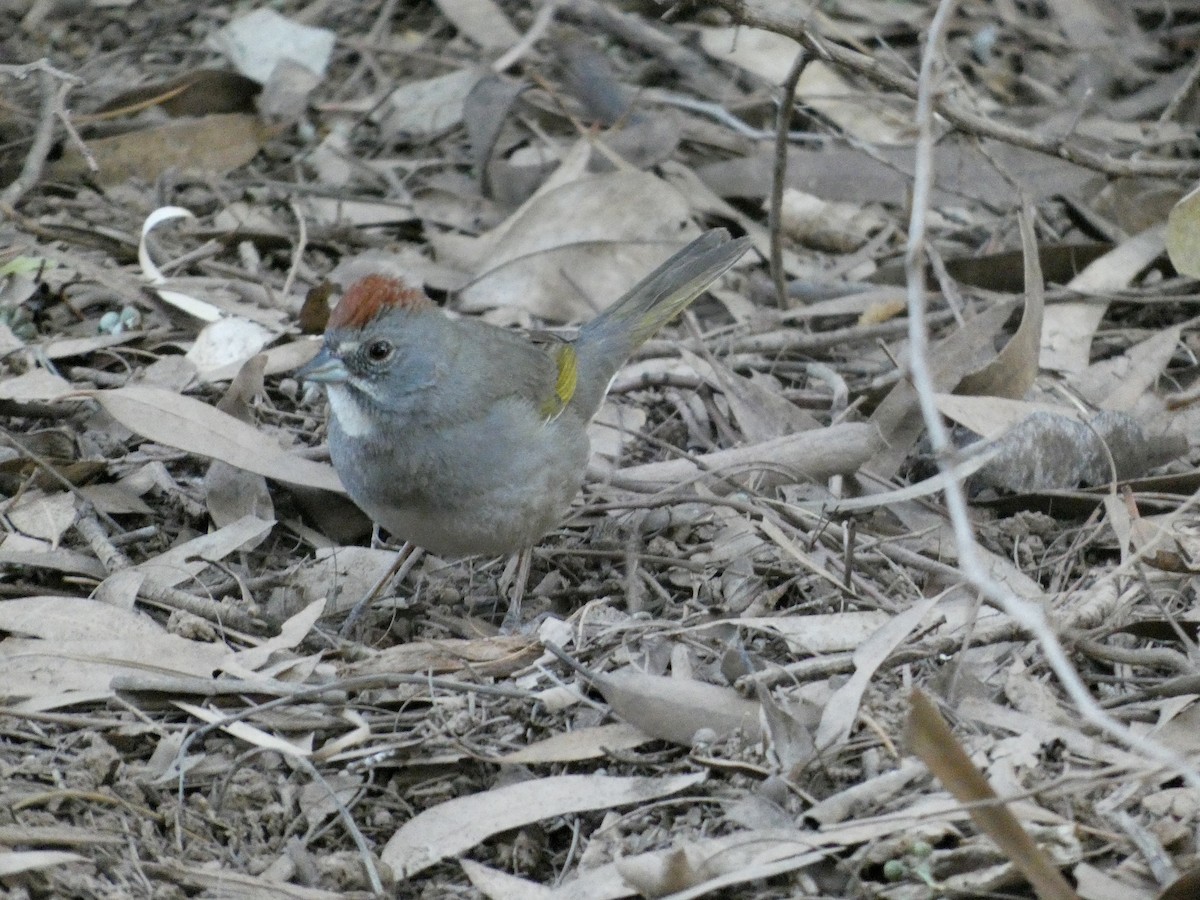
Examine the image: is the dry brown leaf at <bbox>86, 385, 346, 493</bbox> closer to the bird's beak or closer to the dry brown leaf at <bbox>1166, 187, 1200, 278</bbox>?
the bird's beak

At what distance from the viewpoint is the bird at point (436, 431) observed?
4.50m

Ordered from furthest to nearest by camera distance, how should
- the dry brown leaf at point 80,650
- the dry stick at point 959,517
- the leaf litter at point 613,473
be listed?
the dry brown leaf at point 80,650 < the leaf litter at point 613,473 < the dry stick at point 959,517

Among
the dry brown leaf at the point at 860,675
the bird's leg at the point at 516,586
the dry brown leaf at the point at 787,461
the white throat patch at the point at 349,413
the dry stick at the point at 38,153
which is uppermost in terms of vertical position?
the dry stick at the point at 38,153

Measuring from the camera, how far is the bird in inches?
177

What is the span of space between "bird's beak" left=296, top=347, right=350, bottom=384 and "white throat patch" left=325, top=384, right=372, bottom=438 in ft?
0.16

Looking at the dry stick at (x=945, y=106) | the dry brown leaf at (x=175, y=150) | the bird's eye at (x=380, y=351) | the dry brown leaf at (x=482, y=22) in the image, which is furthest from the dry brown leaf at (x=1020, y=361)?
the dry brown leaf at (x=175, y=150)

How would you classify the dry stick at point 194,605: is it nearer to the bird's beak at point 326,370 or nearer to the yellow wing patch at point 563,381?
the bird's beak at point 326,370

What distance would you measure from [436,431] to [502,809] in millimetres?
1370

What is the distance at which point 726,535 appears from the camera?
16.1 feet

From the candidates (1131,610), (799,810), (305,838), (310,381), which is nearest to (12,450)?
(310,381)

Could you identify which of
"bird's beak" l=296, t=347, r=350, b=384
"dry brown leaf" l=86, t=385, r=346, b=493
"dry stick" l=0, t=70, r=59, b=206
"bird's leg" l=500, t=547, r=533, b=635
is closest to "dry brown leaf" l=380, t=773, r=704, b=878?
"bird's leg" l=500, t=547, r=533, b=635

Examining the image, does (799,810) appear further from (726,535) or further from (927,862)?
(726,535)

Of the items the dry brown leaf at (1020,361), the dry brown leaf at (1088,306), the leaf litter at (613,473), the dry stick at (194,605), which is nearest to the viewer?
the leaf litter at (613,473)

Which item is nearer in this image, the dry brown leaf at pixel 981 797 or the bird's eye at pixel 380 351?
the dry brown leaf at pixel 981 797
